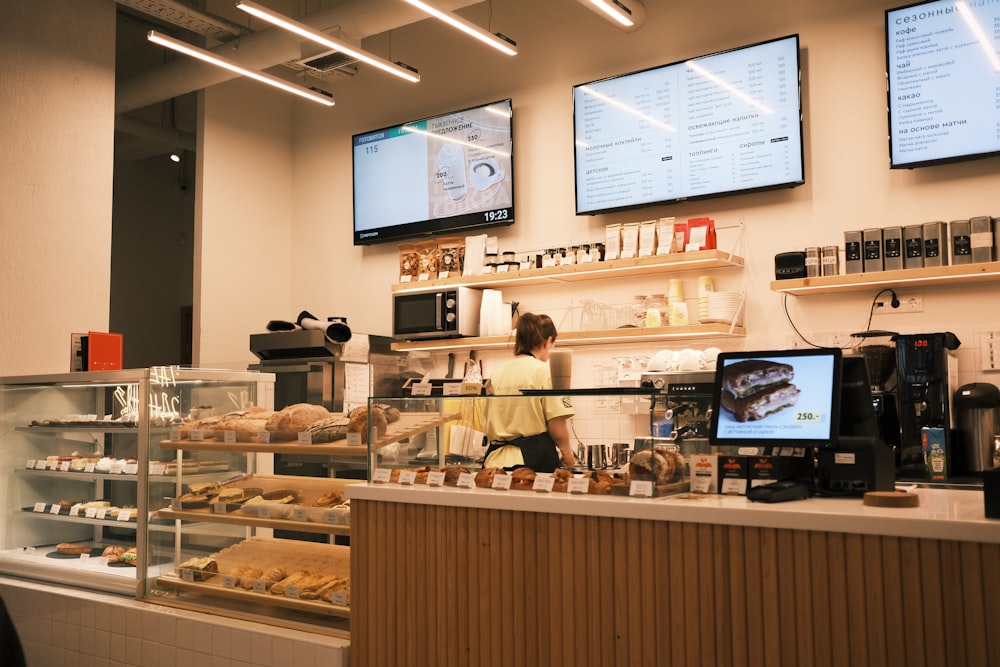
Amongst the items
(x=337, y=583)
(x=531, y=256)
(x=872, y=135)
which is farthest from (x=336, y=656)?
(x=872, y=135)

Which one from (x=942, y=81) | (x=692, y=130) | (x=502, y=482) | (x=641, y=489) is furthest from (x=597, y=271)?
(x=641, y=489)

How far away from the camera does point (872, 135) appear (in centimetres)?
470

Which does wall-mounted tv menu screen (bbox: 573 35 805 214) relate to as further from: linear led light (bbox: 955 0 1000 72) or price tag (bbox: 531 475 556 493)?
price tag (bbox: 531 475 556 493)

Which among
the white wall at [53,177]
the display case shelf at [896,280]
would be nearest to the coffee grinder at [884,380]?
the display case shelf at [896,280]

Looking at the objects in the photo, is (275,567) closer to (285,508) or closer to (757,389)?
(285,508)

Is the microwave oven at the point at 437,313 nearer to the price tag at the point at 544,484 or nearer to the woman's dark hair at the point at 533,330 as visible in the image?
the woman's dark hair at the point at 533,330

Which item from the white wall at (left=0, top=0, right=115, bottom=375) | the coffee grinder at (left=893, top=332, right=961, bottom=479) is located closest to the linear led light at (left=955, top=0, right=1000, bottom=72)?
the coffee grinder at (left=893, top=332, right=961, bottom=479)

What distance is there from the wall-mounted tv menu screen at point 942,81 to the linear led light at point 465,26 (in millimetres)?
2125

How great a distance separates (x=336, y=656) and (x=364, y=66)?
5190 millimetres

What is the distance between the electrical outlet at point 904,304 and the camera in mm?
4504

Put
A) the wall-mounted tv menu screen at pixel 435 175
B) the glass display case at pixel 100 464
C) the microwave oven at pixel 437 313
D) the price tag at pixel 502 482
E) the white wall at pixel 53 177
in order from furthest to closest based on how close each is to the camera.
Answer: the wall-mounted tv menu screen at pixel 435 175
the microwave oven at pixel 437 313
the white wall at pixel 53 177
the glass display case at pixel 100 464
the price tag at pixel 502 482

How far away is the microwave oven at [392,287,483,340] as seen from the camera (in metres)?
5.75

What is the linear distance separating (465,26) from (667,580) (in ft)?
11.5

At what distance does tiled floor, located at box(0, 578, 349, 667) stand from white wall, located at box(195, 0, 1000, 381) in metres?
3.00
